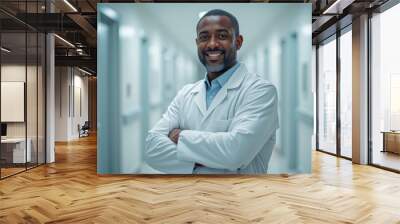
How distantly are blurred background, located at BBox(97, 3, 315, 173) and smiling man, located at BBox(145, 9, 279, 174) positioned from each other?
17cm

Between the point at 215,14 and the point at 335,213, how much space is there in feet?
12.7

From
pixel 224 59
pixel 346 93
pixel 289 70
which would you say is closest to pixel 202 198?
pixel 224 59

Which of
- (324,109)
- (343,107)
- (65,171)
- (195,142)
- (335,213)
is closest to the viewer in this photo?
(335,213)

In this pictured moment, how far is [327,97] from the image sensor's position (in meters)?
10.9

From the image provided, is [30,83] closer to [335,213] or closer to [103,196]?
[103,196]

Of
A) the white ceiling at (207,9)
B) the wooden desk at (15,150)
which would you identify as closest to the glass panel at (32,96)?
the wooden desk at (15,150)

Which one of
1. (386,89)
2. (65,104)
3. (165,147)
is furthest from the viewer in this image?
(65,104)

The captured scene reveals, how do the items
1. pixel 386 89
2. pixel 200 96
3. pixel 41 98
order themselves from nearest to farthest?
pixel 200 96, pixel 386 89, pixel 41 98

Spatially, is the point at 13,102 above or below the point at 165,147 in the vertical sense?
above

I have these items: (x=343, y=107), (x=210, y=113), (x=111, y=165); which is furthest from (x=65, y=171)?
(x=343, y=107)

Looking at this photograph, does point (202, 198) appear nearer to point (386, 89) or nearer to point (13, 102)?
point (13, 102)

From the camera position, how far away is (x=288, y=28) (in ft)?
22.2

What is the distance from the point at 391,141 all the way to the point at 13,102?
7160 mm

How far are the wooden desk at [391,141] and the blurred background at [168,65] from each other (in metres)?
1.94
